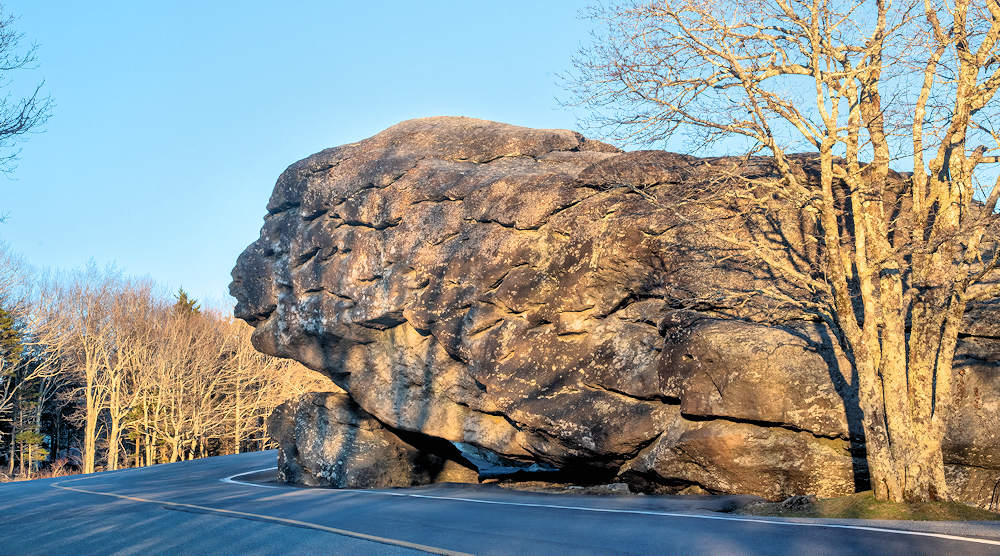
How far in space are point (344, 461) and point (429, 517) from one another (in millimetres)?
10451

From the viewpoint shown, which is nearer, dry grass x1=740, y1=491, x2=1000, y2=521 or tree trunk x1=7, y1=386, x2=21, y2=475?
dry grass x1=740, y1=491, x2=1000, y2=521

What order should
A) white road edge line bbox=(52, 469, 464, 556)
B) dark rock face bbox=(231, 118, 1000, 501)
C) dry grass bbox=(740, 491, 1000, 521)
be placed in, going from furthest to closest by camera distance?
1. dark rock face bbox=(231, 118, 1000, 501)
2. dry grass bbox=(740, 491, 1000, 521)
3. white road edge line bbox=(52, 469, 464, 556)

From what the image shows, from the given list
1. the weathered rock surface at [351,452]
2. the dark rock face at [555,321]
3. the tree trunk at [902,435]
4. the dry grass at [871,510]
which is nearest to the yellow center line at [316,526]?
the weathered rock surface at [351,452]

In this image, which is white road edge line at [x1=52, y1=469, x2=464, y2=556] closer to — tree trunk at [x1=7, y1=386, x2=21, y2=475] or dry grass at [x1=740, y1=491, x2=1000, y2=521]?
dry grass at [x1=740, y1=491, x2=1000, y2=521]

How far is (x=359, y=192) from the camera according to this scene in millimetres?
22500

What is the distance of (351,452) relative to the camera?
21516 millimetres

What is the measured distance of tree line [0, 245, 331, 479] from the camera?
152ft

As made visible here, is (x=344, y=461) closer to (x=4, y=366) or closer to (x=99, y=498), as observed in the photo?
(x=99, y=498)

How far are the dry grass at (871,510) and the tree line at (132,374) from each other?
4328 centimetres

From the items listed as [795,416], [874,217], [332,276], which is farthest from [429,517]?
[332,276]

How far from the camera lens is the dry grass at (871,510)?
10.7 meters

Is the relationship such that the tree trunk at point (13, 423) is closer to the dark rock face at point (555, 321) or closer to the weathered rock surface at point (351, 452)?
the dark rock face at point (555, 321)

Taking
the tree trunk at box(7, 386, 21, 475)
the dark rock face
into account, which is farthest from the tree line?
the dark rock face

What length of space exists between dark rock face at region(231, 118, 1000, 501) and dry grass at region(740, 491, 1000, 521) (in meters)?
1.60
